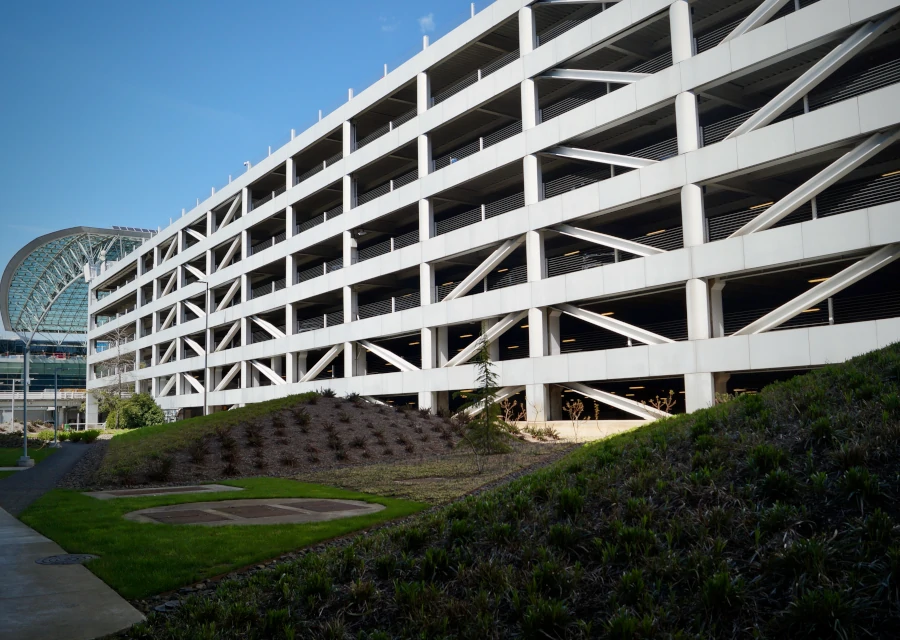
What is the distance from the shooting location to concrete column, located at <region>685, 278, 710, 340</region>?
27.2 meters

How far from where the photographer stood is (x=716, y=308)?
27672 millimetres

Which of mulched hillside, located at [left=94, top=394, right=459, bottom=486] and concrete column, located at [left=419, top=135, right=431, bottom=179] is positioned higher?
concrete column, located at [left=419, top=135, right=431, bottom=179]

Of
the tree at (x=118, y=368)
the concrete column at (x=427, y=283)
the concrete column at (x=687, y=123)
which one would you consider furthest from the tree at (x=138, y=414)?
the concrete column at (x=687, y=123)

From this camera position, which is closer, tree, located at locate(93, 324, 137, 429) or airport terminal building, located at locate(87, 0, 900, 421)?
airport terminal building, located at locate(87, 0, 900, 421)

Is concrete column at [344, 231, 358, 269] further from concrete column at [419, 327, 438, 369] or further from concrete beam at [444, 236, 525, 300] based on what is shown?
concrete beam at [444, 236, 525, 300]

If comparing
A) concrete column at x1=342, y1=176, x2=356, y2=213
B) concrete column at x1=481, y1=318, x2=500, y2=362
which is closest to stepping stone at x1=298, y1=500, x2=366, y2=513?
concrete column at x1=481, y1=318, x2=500, y2=362

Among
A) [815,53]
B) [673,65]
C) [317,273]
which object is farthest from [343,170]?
[815,53]

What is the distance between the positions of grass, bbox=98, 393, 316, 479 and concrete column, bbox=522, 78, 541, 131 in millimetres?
17577

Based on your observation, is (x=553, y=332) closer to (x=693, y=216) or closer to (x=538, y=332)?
(x=538, y=332)

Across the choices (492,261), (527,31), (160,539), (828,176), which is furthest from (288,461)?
(527,31)

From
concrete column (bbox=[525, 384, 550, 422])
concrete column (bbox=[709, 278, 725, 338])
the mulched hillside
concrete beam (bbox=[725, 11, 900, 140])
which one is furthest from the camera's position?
concrete column (bbox=[525, 384, 550, 422])

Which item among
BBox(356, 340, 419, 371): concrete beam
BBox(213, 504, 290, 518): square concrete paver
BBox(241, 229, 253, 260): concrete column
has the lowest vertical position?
BBox(213, 504, 290, 518): square concrete paver

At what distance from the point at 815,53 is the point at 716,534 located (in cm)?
2602

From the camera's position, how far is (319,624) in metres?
6.04
